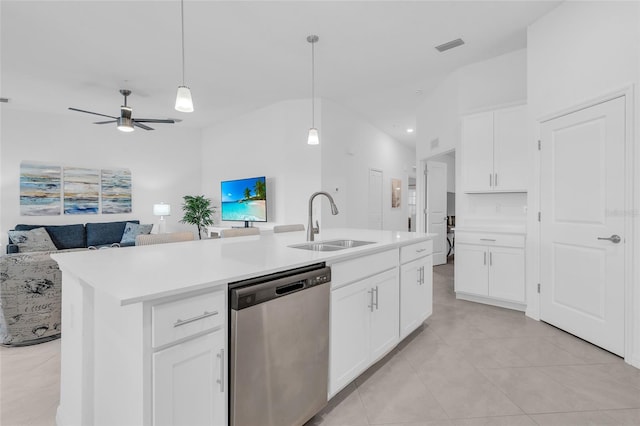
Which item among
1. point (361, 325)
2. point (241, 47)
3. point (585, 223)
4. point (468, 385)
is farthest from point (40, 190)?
point (585, 223)

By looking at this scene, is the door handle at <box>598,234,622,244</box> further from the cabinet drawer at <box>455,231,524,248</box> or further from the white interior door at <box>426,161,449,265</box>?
the white interior door at <box>426,161,449,265</box>

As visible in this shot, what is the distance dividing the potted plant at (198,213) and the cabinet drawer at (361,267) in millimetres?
5195

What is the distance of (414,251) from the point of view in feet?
8.22

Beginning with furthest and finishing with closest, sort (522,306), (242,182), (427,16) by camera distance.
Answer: (242,182) → (522,306) → (427,16)

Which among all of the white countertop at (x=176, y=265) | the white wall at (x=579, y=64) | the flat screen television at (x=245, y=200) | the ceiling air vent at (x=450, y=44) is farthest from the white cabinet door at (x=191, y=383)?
the flat screen television at (x=245, y=200)

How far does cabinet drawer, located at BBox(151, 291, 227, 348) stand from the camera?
0.95 metres

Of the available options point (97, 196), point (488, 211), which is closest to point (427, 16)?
point (488, 211)

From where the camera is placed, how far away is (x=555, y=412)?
65.6 inches

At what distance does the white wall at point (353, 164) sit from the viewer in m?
5.34

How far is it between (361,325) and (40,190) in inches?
251

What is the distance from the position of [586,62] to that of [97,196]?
7.38 meters

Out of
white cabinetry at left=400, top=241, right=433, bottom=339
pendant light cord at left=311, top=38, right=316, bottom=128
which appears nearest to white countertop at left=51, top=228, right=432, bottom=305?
white cabinetry at left=400, top=241, right=433, bottom=339

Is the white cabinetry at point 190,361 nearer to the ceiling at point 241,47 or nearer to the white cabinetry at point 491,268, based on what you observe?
the ceiling at point 241,47

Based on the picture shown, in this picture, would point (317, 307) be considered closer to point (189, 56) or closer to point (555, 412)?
point (555, 412)
